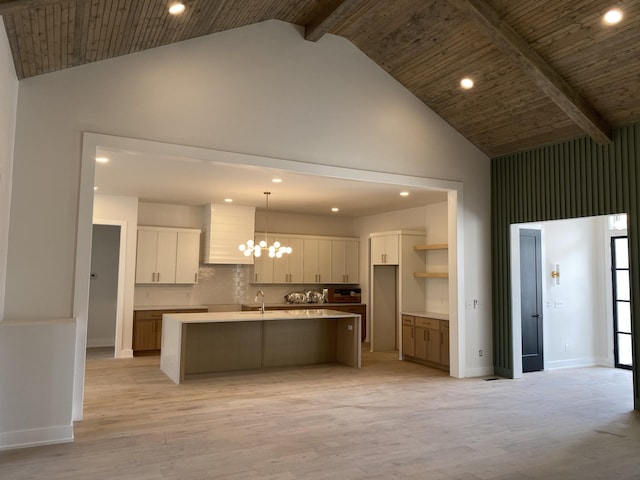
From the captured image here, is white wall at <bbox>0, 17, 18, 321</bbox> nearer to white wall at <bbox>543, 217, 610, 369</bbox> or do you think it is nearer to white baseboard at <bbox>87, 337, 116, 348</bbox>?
white baseboard at <bbox>87, 337, 116, 348</bbox>

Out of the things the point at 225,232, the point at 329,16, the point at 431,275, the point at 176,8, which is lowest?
the point at 431,275

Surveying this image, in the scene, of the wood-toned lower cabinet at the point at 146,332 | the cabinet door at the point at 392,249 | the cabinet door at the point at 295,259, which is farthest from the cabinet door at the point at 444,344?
the wood-toned lower cabinet at the point at 146,332

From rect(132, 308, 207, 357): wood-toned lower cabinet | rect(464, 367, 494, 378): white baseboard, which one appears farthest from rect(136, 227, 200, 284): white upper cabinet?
rect(464, 367, 494, 378): white baseboard

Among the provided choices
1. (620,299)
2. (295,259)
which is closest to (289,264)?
(295,259)

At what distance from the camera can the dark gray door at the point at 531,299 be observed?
24.7 ft

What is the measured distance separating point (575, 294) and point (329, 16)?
6.26 metres

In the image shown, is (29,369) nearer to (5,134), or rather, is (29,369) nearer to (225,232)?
(5,134)

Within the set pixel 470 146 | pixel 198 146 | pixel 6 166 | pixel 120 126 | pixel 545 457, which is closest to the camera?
pixel 545 457

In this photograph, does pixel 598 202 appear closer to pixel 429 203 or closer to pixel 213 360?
pixel 429 203

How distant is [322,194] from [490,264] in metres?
2.98

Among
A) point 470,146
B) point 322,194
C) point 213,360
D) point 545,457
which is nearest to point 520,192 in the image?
point 470,146

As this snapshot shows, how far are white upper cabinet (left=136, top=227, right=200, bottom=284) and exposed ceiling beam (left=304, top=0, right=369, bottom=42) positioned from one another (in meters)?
4.73

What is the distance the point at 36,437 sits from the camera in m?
4.07

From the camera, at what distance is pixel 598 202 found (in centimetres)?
598
